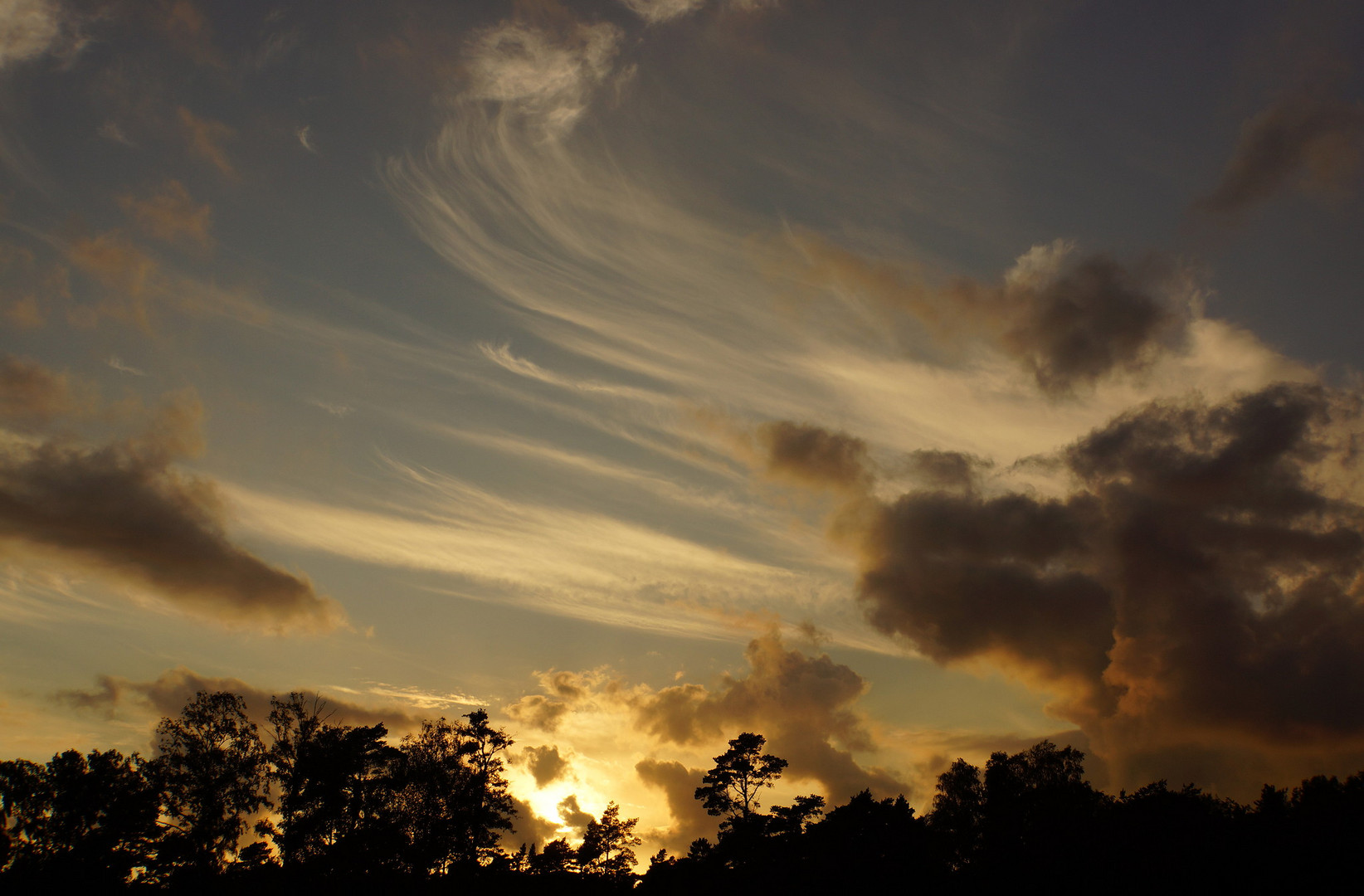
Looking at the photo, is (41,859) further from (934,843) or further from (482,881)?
(934,843)

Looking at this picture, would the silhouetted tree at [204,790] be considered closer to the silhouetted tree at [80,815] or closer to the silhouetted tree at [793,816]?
the silhouetted tree at [80,815]

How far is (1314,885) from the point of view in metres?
43.7

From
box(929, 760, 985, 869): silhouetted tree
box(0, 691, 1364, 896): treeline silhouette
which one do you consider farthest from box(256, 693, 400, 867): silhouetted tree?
box(929, 760, 985, 869): silhouetted tree

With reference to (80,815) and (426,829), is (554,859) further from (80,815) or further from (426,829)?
(80,815)

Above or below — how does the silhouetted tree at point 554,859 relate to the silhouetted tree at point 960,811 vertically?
below

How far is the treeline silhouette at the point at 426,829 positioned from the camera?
54875 millimetres

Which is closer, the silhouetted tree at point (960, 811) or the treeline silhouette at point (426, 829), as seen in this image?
the treeline silhouette at point (426, 829)

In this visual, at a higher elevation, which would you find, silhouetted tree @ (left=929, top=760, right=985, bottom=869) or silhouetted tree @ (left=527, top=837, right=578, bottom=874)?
silhouetted tree @ (left=929, top=760, right=985, bottom=869)

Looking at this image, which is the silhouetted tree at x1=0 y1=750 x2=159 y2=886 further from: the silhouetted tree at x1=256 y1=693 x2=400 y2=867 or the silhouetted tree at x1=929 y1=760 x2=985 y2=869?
the silhouetted tree at x1=929 y1=760 x2=985 y2=869

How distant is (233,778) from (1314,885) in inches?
2950

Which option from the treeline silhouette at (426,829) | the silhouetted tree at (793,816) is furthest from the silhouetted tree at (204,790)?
the silhouetted tree at (793,816)

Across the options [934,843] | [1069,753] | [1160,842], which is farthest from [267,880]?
[1069,753]

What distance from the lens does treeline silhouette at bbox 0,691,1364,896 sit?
54.9m

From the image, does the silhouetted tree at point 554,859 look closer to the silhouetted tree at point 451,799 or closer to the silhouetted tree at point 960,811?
the silhouetted tree at point 451,799
